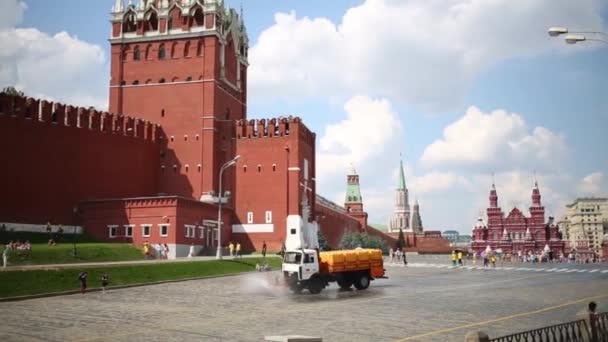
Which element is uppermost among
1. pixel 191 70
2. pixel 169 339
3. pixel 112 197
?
pixel 191 70

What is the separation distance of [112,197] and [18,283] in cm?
2700

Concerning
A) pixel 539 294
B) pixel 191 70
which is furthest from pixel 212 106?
pixel 539 294

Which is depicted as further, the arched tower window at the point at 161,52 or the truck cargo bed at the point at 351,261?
the arched tower window at the point at 161,52

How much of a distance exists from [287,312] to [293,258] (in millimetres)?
7496

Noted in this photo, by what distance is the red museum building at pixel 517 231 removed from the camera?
103938 mm

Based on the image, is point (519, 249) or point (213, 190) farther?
point (519, 249)

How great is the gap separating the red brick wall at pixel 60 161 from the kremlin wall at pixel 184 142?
120mm

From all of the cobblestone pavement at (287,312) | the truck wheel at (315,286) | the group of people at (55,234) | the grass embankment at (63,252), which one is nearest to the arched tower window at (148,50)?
the grass embankment at (63,252)

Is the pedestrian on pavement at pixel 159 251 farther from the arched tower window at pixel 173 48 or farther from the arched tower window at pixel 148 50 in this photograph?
the arched tower window at pixel 148 50

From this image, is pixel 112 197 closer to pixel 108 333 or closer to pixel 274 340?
pixel 108 333

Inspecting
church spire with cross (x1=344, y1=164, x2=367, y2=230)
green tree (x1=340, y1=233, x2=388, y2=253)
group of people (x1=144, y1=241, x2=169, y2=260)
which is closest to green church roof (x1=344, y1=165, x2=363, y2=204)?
church spire with cross (x1=344, y1=164, x2=367, y2=230)

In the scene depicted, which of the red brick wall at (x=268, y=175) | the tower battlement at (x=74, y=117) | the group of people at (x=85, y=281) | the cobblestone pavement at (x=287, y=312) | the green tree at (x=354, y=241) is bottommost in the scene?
the cobblestone pavement at (x=287, y=312)

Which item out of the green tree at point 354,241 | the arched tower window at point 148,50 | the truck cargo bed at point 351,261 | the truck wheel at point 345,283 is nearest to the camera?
the truck cargo bed at point 351,261

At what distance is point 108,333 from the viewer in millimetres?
15297
